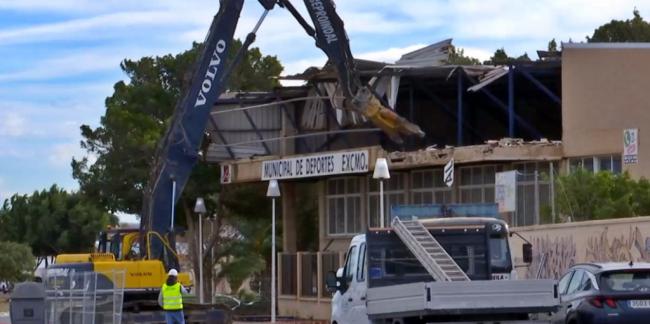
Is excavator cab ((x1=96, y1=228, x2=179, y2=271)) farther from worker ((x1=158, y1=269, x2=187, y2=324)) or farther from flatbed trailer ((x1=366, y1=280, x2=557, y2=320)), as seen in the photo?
flatbed trailer ((x1=366, y1=280, x2=557, y2=320))

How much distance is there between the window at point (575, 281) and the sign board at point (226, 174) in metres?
28.1

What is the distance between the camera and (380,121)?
3778cm

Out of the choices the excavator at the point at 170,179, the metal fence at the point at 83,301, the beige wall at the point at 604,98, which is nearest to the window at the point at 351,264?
the metal fence at the point at 83,301

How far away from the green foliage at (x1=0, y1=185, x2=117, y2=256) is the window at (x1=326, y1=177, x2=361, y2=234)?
3194cm

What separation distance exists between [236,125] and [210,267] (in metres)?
11.0

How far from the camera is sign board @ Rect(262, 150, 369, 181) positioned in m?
43.9

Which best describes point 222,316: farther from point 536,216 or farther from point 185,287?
point 536,216

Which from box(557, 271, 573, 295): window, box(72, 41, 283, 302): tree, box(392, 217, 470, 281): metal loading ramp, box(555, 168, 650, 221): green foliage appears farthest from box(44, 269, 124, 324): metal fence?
box(72, 41, 283, 302): tree

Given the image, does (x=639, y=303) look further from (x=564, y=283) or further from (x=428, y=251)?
(x=428, y=251)

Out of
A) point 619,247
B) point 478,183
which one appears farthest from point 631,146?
point 619,247

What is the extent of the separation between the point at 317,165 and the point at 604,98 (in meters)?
11.1

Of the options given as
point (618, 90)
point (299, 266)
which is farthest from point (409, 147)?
point (618, 90)

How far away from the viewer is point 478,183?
141ft

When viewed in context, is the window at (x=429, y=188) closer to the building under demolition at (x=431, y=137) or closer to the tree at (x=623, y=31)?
the building under demolition at (x=431, y=137)
